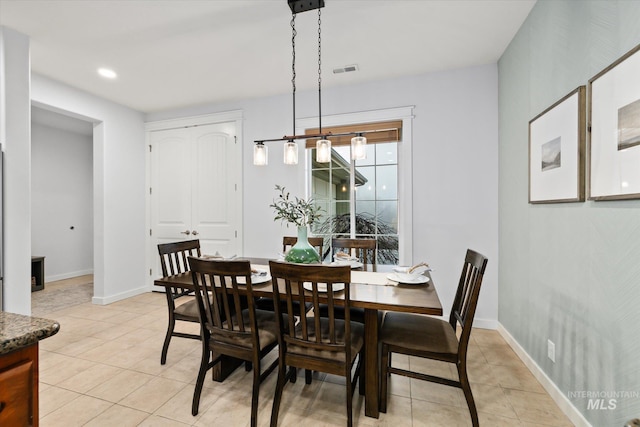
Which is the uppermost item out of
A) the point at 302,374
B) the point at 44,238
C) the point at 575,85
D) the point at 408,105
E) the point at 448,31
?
the point at 448,31

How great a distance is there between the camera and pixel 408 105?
10.9 ft

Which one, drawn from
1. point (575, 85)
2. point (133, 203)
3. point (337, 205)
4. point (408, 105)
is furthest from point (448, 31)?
point (133, 203)

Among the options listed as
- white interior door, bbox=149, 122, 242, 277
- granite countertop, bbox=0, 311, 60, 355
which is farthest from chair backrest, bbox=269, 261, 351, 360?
white interior door, bbox=149, 122, 242, 277

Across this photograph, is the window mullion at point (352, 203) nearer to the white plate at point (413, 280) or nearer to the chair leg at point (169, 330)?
the white plate at point (413, 280)

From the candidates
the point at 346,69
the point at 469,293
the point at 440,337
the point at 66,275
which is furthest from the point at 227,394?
the point at 66,275

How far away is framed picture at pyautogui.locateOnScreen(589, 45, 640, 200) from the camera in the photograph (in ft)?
4.17

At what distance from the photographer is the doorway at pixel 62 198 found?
5020mm

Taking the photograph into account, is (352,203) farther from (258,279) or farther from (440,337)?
(440,337)

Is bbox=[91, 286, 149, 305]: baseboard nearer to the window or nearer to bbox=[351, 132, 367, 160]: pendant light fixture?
the window

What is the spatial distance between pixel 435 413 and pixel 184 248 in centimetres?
232

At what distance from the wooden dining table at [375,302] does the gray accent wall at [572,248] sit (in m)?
0.79

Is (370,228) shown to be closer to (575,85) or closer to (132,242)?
(575,85)

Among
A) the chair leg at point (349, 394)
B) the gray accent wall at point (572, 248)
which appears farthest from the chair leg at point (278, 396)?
the gray accent wall at point (572, 248)

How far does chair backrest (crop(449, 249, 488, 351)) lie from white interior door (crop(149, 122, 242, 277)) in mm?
2897
